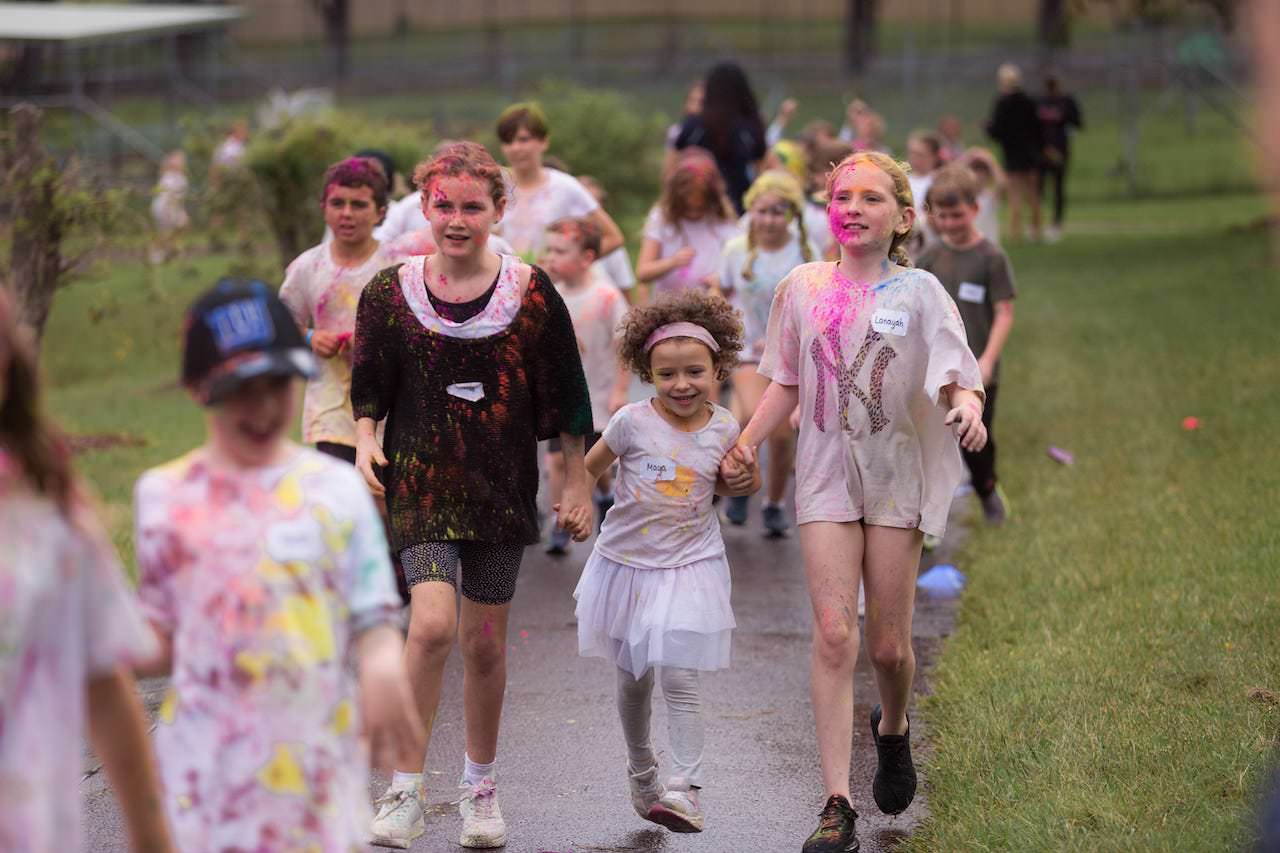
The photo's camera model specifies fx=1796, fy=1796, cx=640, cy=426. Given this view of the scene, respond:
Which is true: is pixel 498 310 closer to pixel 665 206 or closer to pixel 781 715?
pixel 781 715

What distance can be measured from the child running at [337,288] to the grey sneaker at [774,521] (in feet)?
10.9

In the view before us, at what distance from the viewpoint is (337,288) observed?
6949 mm

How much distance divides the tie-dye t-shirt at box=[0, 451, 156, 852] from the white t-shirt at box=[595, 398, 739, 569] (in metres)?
2.53

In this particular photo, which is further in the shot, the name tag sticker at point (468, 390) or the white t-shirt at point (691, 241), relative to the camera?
the white t-shirt at point (691, 241)

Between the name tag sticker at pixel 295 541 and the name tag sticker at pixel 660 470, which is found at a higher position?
the name tag sticker at pixel 295 541

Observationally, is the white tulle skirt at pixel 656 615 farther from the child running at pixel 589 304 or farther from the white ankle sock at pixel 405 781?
the child running at pixel 589 304

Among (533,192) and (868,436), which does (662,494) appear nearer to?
(868,436)

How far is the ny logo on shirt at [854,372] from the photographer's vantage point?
17.4ft

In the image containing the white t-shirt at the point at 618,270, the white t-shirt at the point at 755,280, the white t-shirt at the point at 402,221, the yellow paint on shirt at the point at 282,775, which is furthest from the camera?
the white t-shirt at the point at 618,270

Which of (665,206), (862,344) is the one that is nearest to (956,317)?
(862,344)

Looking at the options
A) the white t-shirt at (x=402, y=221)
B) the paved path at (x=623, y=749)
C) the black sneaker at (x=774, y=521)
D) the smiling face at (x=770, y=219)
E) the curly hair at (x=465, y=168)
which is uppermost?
the curly hair at (x=465, y=168)

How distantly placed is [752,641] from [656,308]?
7.94ft

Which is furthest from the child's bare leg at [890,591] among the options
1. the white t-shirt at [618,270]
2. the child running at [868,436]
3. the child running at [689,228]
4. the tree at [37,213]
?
the tree at [37,213]

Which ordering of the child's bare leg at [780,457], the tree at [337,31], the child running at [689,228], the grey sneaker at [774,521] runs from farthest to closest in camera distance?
the tree at [337,31], the child running at [689,228], the grey sneaker at [774,521], the child's bare leg at [780,457]
